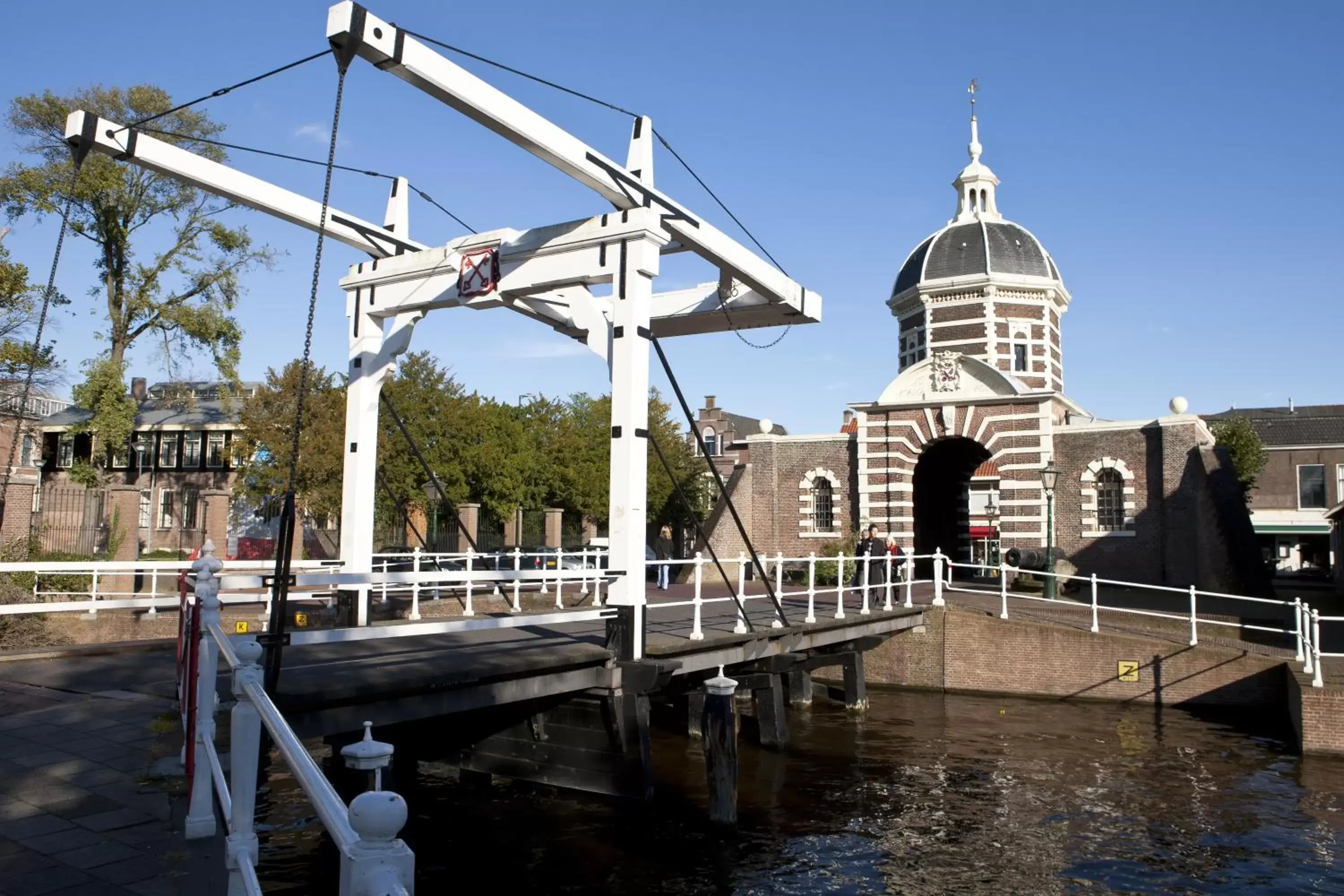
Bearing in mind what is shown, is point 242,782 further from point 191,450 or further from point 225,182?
point 191,450

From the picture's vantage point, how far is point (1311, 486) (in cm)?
4481

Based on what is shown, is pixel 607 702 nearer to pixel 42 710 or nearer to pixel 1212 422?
pixel 42 710

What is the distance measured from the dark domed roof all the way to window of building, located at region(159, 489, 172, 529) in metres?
32.9

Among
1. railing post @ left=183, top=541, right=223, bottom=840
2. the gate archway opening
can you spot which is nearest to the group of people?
the gate archway opening

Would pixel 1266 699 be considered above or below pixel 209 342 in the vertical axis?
below

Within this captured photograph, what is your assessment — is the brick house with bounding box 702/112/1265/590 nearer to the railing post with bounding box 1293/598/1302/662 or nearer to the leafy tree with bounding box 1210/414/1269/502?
the railing post with bounding box 1293/598/1302/662

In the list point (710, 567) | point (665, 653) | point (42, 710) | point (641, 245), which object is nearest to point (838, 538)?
point (710, 567)

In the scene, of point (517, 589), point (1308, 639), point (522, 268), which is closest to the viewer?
point (522, 268)

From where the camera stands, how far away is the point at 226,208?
33500 mm

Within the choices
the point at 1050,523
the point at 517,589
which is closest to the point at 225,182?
the point at 517,589

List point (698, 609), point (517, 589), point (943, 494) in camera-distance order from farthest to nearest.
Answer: point (943, 494) → point (517, 589) → point (698, 609)

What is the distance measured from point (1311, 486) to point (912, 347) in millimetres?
24103

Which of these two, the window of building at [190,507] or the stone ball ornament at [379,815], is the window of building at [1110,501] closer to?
the stone ball ornament at [379,815]

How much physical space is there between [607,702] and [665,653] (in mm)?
1108
